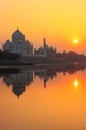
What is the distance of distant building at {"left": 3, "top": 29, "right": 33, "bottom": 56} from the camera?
393 ft

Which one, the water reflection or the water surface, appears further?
the water reflection

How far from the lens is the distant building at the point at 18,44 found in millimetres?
119938

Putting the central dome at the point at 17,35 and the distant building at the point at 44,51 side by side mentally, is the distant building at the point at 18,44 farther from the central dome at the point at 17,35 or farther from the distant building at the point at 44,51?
the distant building at the point at 44,51

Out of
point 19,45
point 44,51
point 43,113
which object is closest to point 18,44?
point 19,45

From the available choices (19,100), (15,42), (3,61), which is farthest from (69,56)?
(19,100)

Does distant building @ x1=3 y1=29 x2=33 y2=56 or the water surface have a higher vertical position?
distant building @ x1=3 y1=29 x2=33 y2=56

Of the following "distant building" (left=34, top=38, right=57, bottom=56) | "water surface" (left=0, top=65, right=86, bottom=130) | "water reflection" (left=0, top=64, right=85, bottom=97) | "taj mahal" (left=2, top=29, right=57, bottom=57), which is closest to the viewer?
"water surface" (left=0, top=65, right=86, bottom=130)

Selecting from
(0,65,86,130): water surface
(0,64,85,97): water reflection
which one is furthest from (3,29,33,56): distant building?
(0,65,86,130): water surface

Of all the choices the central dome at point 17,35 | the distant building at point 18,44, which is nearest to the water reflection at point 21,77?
the distant building at point 18,44

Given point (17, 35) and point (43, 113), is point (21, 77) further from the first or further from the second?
point (17, 35)

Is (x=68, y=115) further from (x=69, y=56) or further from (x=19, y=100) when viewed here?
(x=69, y=56)

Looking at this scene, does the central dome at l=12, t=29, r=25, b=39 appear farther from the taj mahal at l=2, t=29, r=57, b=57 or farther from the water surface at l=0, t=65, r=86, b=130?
the water surface at l=0, t=65, r=86, b=130

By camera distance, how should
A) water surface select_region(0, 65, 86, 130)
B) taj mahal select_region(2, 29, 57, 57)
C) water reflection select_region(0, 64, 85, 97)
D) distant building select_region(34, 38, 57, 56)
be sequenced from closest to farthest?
1. water surface select_region(0, 65, 86, 130)
2. water reflection select_region(0, 64, 85, 97)
3. taj mahal select_region(2, 29, 57, 57)
4. distant building select_region(34, 38, 57, 56)

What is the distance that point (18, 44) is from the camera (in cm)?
12038
